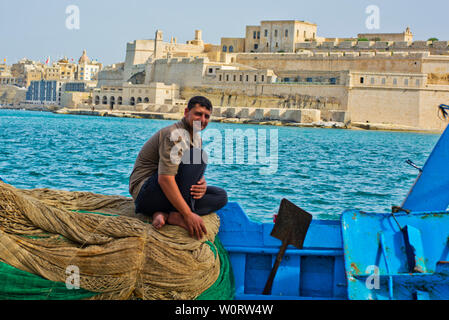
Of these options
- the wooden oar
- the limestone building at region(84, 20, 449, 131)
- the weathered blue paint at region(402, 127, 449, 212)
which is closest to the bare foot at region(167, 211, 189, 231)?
the wooden oar

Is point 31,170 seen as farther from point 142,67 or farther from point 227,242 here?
point 142,67

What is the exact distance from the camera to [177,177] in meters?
3.17

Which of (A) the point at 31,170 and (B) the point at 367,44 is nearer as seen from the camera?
(A) the point at 31,170

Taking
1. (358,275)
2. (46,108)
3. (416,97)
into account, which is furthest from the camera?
(46,108)

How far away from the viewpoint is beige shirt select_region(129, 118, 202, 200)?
304 cm

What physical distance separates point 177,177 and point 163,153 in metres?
0.18

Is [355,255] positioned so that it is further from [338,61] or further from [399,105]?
[338,61]

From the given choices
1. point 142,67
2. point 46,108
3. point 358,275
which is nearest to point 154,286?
point 358,275

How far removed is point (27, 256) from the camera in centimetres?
293

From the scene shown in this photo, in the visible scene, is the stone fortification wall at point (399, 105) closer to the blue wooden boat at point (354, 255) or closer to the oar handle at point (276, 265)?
the blue wooden boat at point (354, 255)

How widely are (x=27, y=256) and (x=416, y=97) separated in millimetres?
39203


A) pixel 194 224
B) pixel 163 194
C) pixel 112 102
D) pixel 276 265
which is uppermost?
pixel 112 102

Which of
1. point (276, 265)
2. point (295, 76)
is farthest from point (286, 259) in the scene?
point (295, 76)

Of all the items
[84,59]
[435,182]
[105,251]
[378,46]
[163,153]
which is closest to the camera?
[105,251]
